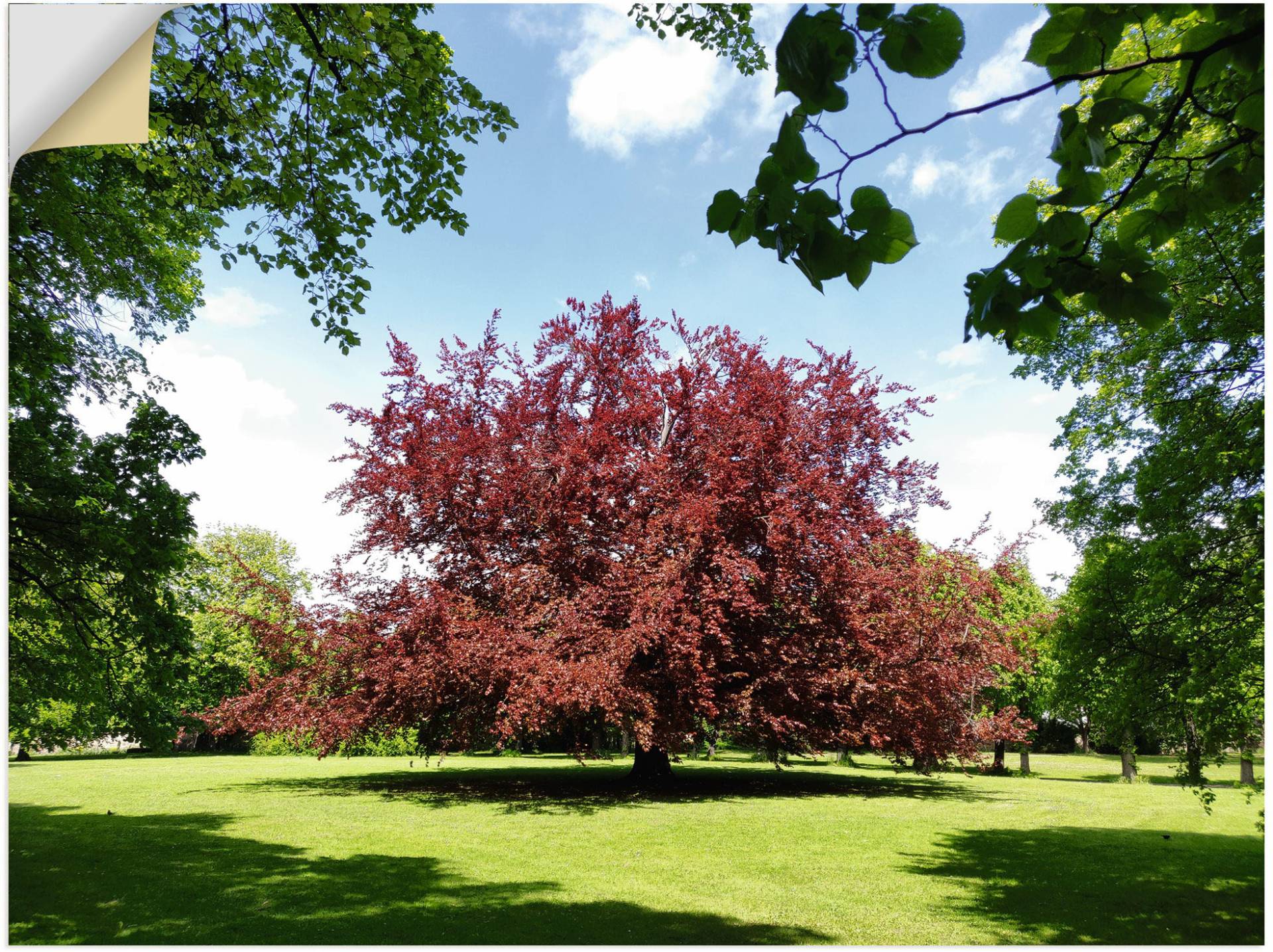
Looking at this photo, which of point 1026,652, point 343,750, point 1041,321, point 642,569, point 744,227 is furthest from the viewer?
point 343,750

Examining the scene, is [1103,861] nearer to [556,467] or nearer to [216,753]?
[556,467]

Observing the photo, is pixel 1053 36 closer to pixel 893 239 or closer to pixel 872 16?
pixel 872 16

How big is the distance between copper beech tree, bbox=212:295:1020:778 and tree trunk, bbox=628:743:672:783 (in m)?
2.10

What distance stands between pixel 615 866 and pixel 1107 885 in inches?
164

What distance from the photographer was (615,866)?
6.29 meters

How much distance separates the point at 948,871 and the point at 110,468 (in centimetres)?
816

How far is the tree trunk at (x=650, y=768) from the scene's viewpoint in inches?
543

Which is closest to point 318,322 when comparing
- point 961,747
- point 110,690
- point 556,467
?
point 110,690

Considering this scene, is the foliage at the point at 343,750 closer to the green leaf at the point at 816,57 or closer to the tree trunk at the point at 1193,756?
the tree trunk at the point at 1193,756

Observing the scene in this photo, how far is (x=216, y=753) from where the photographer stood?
87.1ft

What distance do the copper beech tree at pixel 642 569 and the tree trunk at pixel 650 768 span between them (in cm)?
210

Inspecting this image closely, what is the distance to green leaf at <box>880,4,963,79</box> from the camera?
1.80 metres

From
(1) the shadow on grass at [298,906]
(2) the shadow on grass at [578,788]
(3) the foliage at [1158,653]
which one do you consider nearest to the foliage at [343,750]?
(2) the shadow on grass at [578,788]

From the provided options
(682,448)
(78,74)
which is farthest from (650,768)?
(78,74)
